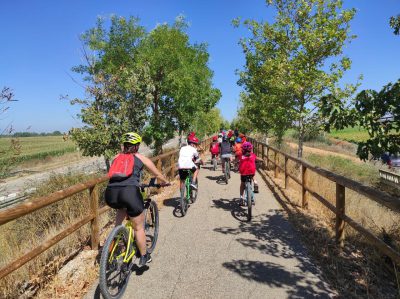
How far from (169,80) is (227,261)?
44.1 ft

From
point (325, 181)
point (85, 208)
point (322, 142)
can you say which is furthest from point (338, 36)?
point (322, 142)

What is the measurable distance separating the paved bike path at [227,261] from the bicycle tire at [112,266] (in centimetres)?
19

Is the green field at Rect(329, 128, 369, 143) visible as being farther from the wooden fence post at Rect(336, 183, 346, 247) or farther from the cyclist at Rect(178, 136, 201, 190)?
the cyclist at Rect(178, 136, 201, 190)

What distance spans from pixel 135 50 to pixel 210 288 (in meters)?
17.7

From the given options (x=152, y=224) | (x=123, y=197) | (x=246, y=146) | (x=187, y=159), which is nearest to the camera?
(x=123, y=197)

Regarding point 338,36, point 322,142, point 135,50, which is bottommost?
point 322,142

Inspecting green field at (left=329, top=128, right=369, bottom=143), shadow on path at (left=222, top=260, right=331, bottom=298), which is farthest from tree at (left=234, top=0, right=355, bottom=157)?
shadow on path at (left=222, top=260, right=331, bottom=298)

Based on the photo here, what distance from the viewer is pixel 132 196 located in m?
4.39

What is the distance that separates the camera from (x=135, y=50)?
20.0 metres

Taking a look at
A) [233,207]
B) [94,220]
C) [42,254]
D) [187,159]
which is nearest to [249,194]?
[233,207]

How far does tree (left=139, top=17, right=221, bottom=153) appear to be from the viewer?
1741 cm

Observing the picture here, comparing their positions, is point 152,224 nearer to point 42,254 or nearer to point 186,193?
point 42,254

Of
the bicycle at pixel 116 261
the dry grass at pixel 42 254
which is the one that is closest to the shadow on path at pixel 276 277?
the bicycle at pixel 116 261

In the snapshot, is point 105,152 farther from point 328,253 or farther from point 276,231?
point 328,253
